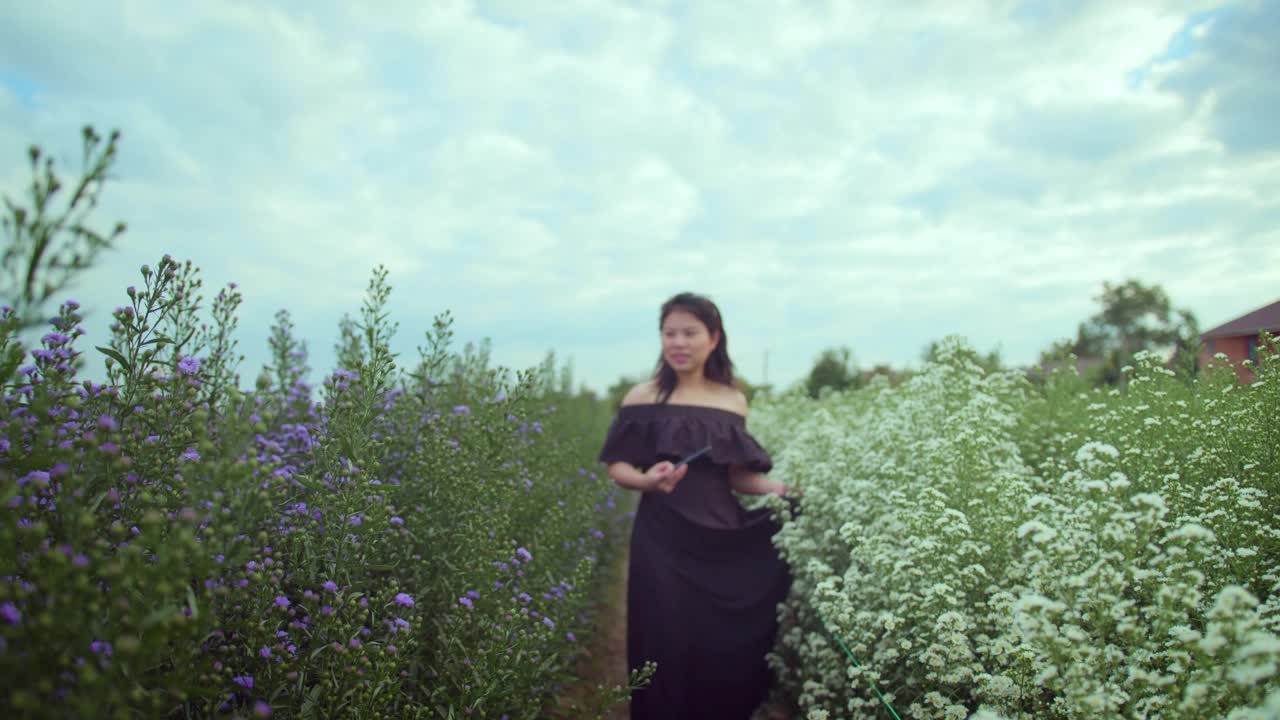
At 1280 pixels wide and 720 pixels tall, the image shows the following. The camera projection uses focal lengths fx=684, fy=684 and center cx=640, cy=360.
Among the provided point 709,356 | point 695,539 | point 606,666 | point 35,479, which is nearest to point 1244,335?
point 709,356

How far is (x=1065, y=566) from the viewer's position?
7.80 feet

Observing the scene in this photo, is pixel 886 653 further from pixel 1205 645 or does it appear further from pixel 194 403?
pixel 194 403

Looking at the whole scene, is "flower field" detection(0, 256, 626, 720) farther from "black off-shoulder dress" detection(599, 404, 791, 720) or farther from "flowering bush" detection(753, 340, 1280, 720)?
"flowering bush" detection(753, 340, 1280, 720)

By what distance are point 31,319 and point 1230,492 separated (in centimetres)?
363

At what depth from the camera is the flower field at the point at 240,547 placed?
1.29m

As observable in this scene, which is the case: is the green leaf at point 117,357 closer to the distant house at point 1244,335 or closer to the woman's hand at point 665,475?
the woman's hand at point 665,475

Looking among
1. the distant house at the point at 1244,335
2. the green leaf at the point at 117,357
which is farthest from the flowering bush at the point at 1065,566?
the green leaf at the point at 117,357

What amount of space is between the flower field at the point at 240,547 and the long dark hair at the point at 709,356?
1159 millimetres

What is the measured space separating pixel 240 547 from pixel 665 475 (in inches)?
100

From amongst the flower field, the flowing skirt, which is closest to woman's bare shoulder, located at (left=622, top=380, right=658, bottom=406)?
the flowing skirt

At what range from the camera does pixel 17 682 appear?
118 cm

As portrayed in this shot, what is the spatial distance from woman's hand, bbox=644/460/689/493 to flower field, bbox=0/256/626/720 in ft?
2.05

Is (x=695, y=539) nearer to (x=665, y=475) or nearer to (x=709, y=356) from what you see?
(x=665, y=475)

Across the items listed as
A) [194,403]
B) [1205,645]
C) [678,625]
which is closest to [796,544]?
[678,625]
